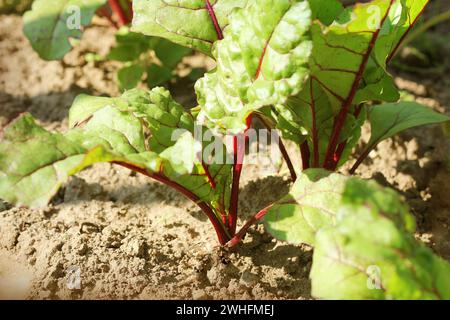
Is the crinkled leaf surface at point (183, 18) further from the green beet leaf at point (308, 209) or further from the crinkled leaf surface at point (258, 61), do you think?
the green beet leaf at point (308, 209)

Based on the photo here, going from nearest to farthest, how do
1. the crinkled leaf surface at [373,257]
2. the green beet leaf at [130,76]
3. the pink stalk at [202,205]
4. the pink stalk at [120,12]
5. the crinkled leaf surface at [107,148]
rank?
the crinkled leaf surface at [373,257]
the crinkled leaf surface at [107,148]
the pink stalk at [202,205]
the green beet leaf at [130,76]
the pink stalk at [120,12]

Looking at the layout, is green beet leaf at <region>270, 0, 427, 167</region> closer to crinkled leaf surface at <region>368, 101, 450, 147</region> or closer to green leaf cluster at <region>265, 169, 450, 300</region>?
crinkled leaf surface at <region>368, 101, 450, 147</region>

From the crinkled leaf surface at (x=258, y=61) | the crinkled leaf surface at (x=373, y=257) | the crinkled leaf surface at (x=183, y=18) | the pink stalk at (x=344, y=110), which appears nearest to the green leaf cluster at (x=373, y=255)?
the crinkled leaf surface at (x=373, y=257)

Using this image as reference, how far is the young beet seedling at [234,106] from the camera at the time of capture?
1541 millimetres

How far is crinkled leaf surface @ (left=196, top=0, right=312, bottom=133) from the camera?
60.5 inches

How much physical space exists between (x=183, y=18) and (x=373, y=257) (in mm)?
1020

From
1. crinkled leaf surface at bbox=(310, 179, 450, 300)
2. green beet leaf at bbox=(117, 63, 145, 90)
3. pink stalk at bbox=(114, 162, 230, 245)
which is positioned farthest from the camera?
green beet leaf at bbox=(117, 63, 145, 90)

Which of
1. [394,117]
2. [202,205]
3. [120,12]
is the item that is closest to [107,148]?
[202,205]

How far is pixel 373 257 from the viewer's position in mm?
1314

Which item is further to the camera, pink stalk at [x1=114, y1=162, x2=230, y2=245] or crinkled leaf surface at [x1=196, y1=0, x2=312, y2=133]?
pink stalk at [x1=114, y1=162, x2=230, y2=245]

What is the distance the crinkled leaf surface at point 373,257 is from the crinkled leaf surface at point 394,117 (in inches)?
26.3

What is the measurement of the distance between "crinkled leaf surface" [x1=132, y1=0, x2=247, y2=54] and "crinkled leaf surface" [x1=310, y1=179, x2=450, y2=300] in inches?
31.3

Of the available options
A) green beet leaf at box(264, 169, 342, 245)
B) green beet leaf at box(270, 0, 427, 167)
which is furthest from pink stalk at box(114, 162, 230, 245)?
green beet leaf at box(270, 0, 427, 167)
